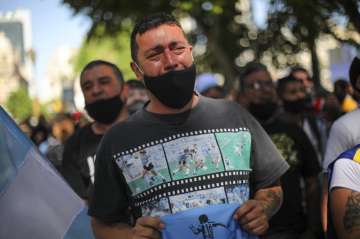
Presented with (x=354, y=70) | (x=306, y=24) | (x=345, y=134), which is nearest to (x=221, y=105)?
(x=354, y=70)

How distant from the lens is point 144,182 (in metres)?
2.72

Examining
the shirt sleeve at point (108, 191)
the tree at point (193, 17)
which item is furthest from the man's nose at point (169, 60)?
the tree at point (193, 17)

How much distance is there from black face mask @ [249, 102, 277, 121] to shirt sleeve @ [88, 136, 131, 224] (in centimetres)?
231

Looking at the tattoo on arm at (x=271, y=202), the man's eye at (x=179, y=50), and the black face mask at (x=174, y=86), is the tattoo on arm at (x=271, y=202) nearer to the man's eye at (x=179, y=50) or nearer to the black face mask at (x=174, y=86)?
the black face mask at (x=174, y=86)

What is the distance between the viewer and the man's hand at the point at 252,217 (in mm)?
2639

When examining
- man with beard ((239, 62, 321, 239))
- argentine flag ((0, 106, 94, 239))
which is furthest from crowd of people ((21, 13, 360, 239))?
man with beard ((239, 62, 321, 239))

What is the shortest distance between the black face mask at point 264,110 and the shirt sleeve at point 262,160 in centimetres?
209

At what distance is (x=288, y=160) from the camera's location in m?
4.59

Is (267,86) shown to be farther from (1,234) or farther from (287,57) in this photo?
(287,57)

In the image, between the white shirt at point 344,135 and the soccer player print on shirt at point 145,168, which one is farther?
the white shirt at point 344,135

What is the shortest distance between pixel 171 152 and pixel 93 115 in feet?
6.26

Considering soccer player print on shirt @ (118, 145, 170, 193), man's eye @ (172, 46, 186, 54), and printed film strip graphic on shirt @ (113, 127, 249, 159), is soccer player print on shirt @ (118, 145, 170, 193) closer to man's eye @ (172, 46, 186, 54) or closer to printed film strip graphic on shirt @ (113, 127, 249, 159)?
printed film strip graphic on shirt @ (113, 127, 249, 159)

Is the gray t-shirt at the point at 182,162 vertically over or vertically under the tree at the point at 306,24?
over

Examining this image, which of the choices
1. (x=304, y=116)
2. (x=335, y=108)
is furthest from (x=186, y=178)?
(x=335, y=108)
